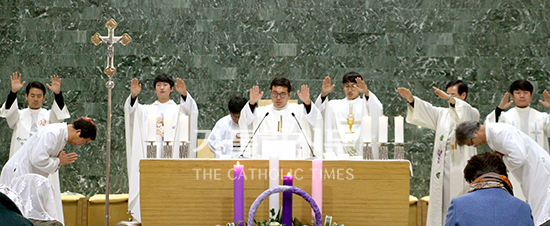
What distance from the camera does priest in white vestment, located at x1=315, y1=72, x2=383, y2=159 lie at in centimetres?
532

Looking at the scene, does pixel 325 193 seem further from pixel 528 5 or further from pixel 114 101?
pixel 528 5

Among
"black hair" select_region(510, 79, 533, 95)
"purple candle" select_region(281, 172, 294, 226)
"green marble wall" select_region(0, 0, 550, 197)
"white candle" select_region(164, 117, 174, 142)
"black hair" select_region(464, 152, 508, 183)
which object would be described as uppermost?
"green marble wall" select_region(0, 0, 550, 197)

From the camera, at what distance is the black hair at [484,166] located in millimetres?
3068

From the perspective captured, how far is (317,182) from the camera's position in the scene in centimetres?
357

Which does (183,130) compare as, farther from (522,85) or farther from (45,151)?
(522,85)

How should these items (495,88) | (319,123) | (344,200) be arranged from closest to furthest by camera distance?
(344,200), (319,123), (495,88)

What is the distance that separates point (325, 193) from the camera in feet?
11.9

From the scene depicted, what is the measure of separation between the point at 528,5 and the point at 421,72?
1860mm

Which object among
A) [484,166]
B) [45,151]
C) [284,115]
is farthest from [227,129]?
[484,166]

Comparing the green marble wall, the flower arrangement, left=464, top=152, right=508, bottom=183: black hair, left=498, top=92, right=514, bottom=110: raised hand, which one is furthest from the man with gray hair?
the green marble wall

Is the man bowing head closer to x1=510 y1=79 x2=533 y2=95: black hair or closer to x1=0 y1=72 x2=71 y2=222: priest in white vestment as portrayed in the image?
x1=0 y1=72 x2=71 y2=222: priest in white vestment

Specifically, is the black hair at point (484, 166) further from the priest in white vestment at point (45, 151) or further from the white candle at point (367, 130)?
the priest in white vestment at point (45, 151)

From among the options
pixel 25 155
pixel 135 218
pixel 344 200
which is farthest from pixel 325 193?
pixel 135 218

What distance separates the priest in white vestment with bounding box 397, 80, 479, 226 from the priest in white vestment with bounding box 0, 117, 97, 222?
357 cm
